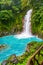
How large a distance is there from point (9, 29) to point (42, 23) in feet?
13.8

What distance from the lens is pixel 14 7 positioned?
2278 centimetres

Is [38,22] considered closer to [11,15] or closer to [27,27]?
[27,27]

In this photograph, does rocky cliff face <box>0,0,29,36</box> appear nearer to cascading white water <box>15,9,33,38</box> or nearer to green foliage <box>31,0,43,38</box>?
cascading white water <box>15,9,33,38</box>

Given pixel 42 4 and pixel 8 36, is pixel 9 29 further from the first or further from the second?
pixel 42 4

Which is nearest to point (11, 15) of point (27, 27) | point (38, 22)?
point (27, 27)

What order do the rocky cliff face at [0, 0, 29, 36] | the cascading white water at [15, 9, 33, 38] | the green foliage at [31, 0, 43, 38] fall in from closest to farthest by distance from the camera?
the green foliage at [31, 0, 43, 38] < the cascading white water at [15, 9, 33, 38] < the rocky cliff face at [0, 0, 29, 36]

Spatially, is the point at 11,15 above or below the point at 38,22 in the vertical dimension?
above

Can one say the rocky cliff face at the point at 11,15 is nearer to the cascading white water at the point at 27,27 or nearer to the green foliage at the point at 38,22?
the cascading white water at the point at 27,27

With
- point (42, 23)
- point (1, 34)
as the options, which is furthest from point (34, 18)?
point (1, 34)

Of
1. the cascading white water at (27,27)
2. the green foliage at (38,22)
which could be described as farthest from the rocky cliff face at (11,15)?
the green foliage at (38,22)

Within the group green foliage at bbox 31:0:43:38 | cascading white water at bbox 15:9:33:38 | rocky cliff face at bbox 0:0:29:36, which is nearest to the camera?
green foliage at bbox 31:0:43:38

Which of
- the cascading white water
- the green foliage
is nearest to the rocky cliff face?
the cascading white water

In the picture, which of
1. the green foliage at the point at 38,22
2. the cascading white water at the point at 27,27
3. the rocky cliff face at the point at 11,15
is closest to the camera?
the green foliage at the point at 38,22

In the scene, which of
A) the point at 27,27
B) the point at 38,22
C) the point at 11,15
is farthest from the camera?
the point at 27,27
